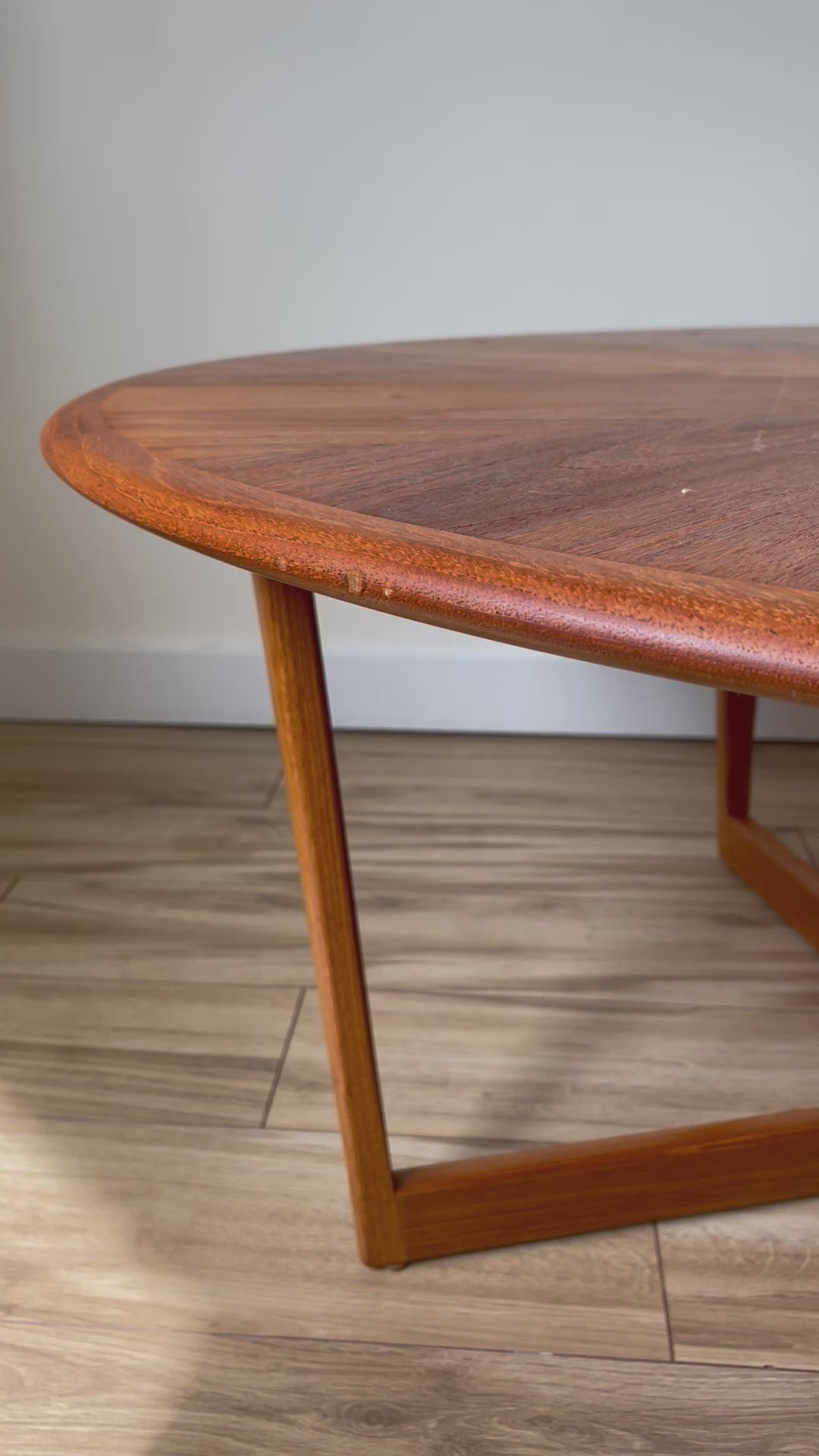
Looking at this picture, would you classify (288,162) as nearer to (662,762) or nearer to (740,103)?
(740,103)

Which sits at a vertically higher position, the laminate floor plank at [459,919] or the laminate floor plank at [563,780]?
the laminate floor plank at [459,919]

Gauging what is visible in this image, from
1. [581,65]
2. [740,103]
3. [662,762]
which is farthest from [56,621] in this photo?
[740,103]

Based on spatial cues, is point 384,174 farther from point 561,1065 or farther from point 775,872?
point 561,1065

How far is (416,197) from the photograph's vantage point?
149 cm

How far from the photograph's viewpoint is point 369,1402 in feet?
2.34

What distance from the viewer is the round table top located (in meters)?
0.33

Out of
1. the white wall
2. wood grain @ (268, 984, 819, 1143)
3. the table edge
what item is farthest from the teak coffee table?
the white wall

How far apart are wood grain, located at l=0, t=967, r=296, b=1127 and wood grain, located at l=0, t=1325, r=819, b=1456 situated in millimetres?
228

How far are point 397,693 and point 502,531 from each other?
4.34ft

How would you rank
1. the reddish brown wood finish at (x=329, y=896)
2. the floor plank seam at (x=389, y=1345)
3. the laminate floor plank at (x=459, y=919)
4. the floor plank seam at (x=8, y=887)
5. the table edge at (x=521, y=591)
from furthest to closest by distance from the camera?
the floor plank seam at (x=8, y=887)
the laminate floor plank at (x=459, y=919)
the floor plank seam at (x=389, y=1345)
the reddish brown wood finish at (x=329, y=896)
the table edge at (x=521, y=591)

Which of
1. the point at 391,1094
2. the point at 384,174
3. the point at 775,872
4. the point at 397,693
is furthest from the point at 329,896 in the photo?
the point at 384,174

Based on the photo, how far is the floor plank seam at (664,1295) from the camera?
0.74 m

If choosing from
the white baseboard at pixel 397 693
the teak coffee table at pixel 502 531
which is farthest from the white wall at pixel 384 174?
the teak coffee table at pixel 502 531

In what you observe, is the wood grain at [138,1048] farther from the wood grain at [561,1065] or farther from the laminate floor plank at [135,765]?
the laminate floor plank at [135,765]
